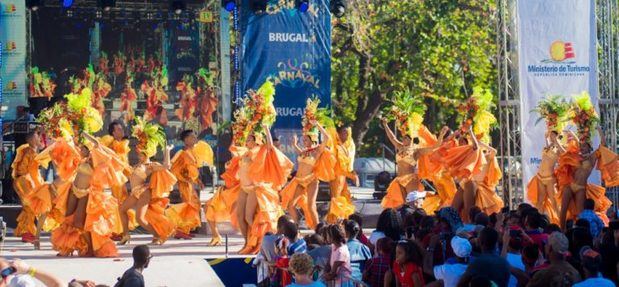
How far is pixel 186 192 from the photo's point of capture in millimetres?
17672

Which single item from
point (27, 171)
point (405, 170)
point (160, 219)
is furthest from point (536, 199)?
point (27, 171)

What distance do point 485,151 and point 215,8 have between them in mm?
6130

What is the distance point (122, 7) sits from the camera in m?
21.7

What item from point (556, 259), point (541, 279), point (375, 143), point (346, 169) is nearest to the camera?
point (541, 279)

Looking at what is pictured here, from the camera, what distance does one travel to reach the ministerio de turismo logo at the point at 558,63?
58.9 feet

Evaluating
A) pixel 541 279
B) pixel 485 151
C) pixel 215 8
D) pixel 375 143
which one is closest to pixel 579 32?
pixel 485 151

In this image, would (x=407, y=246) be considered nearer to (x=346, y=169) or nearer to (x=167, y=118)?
(x=346, y=169)

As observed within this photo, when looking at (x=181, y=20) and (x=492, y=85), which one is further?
(x=492, y=85)

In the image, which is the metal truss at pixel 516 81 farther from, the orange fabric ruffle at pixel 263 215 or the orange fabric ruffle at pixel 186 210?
the orange fabric ruffle at pixel 186 210

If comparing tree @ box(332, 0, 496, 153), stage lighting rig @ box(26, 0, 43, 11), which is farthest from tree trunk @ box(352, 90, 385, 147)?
stage lighting rig @ box(26, 0, 43, 11)

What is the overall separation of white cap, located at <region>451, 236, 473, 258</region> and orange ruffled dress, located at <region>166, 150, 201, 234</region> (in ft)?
28.8

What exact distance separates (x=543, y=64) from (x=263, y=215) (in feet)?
15.4

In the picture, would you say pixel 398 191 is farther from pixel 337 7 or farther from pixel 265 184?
pixel 337 7

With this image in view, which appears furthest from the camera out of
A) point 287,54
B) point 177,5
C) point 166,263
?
point 177,5
